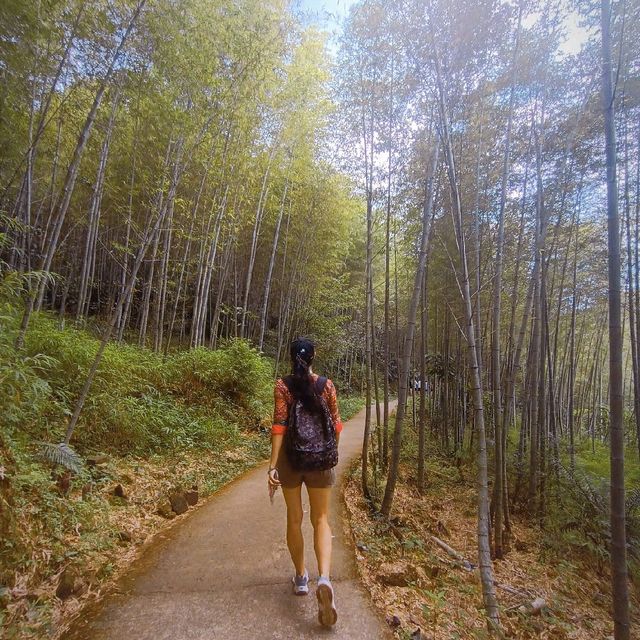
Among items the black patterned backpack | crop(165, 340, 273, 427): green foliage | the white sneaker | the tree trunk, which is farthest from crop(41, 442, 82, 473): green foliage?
the tree trunk

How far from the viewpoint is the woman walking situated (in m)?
1.92

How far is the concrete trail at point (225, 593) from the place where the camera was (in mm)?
1833

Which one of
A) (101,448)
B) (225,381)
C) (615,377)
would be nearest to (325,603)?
(615,377)

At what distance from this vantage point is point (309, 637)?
179 centimetres

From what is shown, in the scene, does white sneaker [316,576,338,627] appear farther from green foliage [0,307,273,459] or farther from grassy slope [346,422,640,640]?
green foliage [0,307,273,459]

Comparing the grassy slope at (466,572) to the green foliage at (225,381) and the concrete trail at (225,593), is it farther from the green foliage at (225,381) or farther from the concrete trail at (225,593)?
the green foliage at (225,381)

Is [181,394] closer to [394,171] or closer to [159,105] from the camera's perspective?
[159,105]

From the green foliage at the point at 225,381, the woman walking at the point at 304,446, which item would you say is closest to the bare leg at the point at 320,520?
the woman walking at the point at 304,446

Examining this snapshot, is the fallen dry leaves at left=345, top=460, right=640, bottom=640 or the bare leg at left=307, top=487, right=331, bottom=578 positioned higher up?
the bare leg at left=307, top=487, right=331, bottom=578

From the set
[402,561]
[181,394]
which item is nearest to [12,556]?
[402,561]

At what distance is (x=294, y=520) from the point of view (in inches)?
77.6

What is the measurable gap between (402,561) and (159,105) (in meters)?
5.55

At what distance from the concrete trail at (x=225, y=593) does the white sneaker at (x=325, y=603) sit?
78 mm

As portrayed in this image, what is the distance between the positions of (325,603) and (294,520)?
40cm
